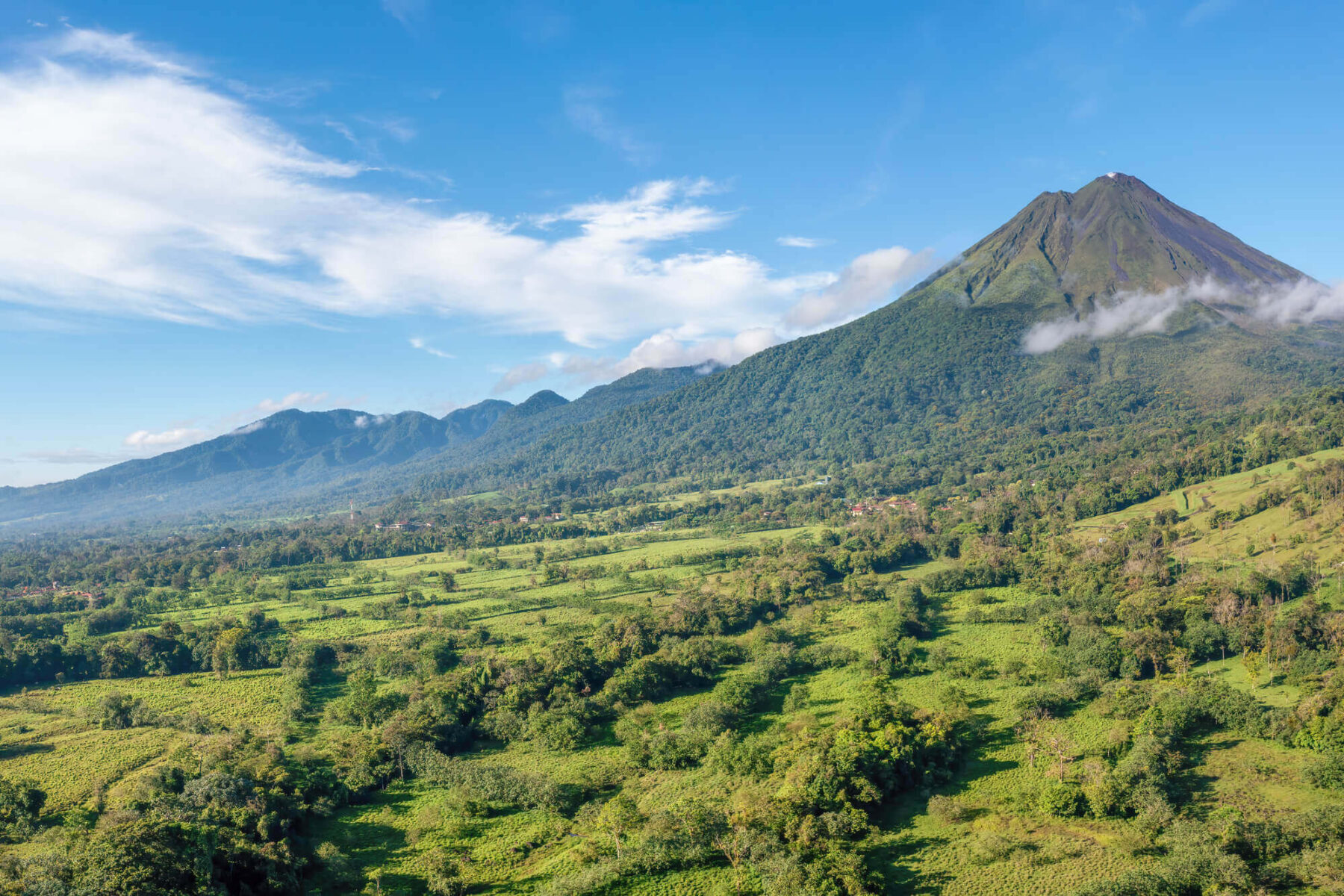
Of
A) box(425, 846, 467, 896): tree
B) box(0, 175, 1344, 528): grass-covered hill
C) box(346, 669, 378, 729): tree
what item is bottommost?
box(425, 846, 467, 896): tree

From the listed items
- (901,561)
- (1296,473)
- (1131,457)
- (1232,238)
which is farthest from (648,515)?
(1232,238)

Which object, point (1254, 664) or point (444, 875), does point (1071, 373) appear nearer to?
point (1254, 664)

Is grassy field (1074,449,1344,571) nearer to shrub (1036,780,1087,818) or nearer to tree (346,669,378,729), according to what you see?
shrub (1036,780,1087,818)

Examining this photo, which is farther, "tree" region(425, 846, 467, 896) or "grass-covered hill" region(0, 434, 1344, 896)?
"grass-covered hill" region(0, 434, 1344, 896)

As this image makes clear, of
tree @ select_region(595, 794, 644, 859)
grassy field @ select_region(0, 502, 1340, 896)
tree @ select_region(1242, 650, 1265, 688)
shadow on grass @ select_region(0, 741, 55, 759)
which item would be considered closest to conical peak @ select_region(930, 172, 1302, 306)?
grassy field @ select_region(0, 502, 1340, 896)

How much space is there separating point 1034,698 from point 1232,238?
22173 centimetres

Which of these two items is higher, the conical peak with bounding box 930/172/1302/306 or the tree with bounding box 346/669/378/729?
the conical peak with bounding box 930/172/1302/306

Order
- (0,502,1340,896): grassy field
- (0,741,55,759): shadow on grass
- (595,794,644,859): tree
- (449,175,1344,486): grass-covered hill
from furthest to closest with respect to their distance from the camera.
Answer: (449,175,1344,486): grass-covered hill, (0,741,55,759): shadow on grass, (595,794,644,859): tree, (0,502,1340,896): grassy field

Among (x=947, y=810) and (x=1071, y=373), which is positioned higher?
(x=1071, y=373)

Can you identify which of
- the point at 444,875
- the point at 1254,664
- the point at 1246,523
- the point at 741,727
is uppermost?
the point at 1246,523

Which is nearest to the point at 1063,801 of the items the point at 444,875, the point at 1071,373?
the point at 444,875

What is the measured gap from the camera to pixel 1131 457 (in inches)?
3617

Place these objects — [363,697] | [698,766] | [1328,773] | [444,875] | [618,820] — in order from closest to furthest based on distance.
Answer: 1. [444,875]
2. [618,820]
3. [1328,773]
4. [698,766]
5. [363,697]

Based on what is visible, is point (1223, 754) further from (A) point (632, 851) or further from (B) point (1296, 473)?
(B) point (1296, 473)
